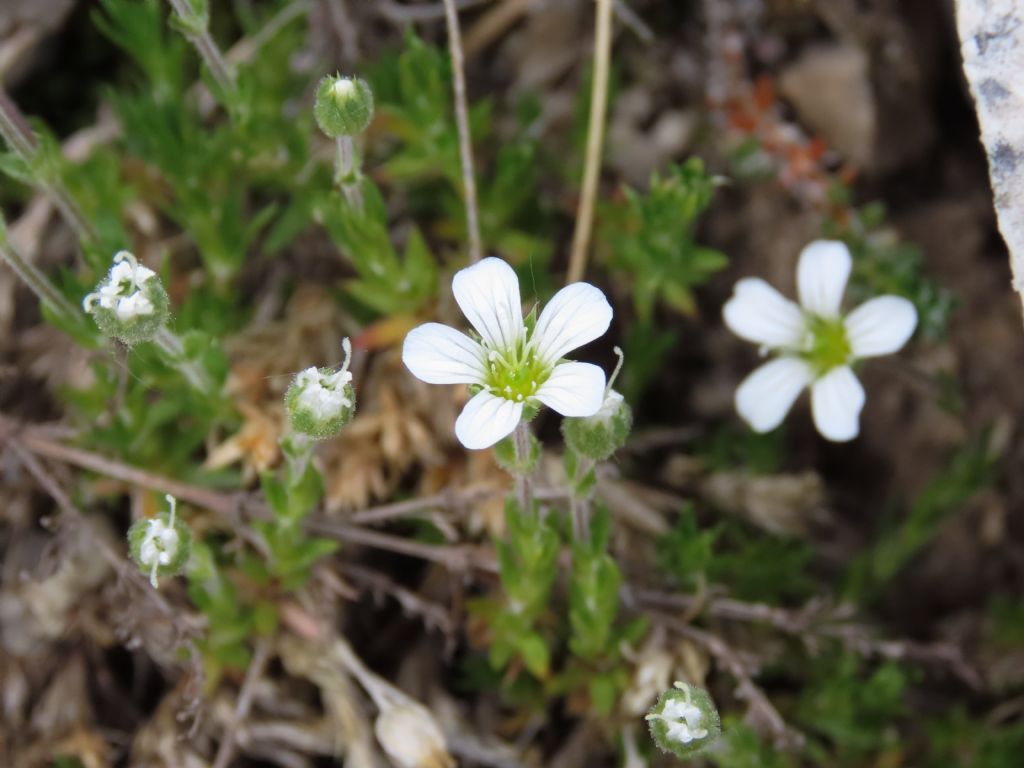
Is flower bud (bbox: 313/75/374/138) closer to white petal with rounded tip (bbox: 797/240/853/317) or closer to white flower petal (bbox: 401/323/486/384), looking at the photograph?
white flower petal (bbox: 401/323/486/384)

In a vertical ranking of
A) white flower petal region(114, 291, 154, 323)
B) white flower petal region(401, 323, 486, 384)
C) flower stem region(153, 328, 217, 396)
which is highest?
flower stem region(153, 328, 217, 396)

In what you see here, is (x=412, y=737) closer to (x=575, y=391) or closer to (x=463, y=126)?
(x=575, y=391)

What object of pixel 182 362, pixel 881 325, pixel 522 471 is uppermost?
pixel 881 325

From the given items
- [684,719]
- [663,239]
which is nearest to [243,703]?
[684,719]

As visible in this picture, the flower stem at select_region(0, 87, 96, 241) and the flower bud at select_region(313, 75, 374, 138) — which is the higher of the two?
the flower stem at select_region(0, 87, 96, 241)

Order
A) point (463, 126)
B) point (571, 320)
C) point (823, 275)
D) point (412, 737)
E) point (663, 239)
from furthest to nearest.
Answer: point (663, 239) → point (823, 275) → point (463, 126) → point (412, 737) → point (571, 320)

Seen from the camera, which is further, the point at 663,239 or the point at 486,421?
the point at 663,239

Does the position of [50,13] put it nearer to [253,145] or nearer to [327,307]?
[253,145]

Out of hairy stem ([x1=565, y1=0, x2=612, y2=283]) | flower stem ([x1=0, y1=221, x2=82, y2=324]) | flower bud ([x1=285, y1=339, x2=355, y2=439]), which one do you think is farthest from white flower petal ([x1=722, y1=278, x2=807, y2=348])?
flower stem ([x1=0, y1=221, x2=82, y2=324])
